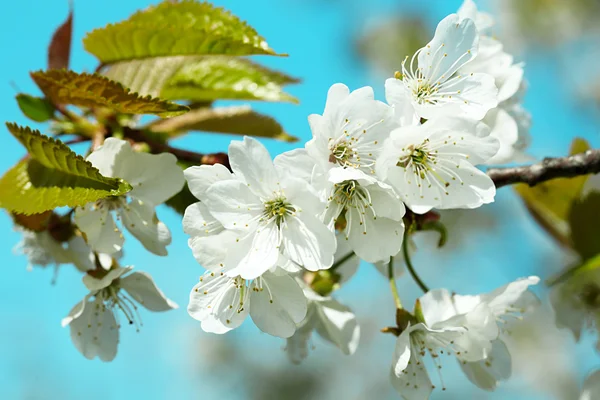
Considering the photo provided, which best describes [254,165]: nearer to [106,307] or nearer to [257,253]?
[257,253]

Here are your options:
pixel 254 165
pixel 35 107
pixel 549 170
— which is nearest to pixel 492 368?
pixel 549 170

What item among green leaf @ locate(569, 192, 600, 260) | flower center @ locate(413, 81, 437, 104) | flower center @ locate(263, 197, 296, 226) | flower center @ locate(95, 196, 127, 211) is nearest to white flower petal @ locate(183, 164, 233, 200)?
flower center @ locate(263, 197, 296, 226)

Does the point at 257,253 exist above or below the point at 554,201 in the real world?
above

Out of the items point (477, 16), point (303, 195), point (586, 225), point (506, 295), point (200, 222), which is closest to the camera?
point (303, 195)

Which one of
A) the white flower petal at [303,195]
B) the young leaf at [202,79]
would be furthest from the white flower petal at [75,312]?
the white flower petal at [303,195]

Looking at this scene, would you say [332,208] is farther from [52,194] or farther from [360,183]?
[52,194]

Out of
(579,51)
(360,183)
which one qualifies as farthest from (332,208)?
(579,51)

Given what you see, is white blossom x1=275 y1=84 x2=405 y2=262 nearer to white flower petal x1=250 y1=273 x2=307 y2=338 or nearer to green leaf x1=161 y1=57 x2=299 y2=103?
white flower petal x1=250 y1=273 x2=307 y2=338
